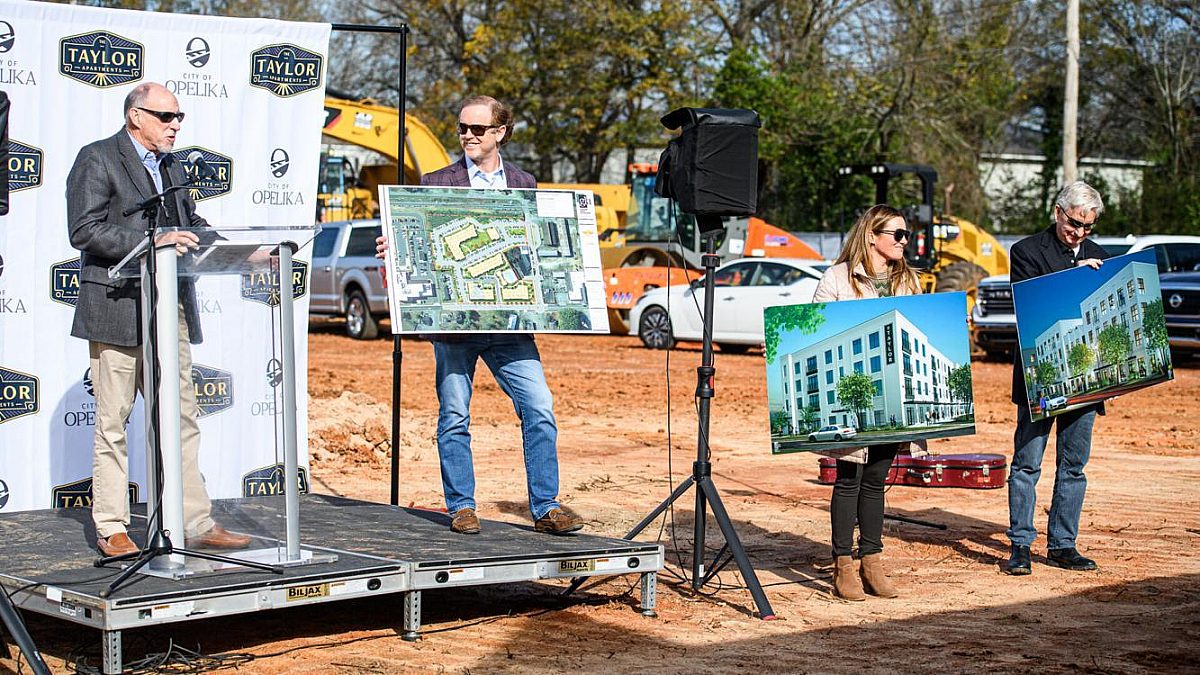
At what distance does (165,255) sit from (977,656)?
3.93 metres

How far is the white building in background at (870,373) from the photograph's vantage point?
24.7 feet

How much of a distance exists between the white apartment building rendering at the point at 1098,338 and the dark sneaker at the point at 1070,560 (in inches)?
43.5

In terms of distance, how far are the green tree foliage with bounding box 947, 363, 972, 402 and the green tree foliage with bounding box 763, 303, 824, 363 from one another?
0.77 m

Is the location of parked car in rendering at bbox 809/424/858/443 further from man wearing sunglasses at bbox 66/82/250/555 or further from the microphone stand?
the microphone stand

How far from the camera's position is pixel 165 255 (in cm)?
617

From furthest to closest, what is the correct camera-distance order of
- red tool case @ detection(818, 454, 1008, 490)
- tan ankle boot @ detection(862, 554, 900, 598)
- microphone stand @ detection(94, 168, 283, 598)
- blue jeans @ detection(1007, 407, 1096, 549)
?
1. red tool case @ detection(818, 454, 1008, 490)
2. blue jeans @ detection(1007, 407, 1096, 549)
3. tan ankle boot @ detection(862, 554, 900, 598)
4. microphone stand @ detection(94, 168, 283, 598)

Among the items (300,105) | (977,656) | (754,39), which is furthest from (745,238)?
(977,656)

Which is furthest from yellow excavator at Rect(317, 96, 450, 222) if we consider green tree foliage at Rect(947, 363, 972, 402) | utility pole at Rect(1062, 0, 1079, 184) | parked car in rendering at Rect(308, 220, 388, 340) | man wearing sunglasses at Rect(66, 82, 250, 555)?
utility pole at Rect(1062, 0, 1079, 184)

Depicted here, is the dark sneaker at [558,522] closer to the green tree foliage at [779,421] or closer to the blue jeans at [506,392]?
the blue jeans at [506,392]

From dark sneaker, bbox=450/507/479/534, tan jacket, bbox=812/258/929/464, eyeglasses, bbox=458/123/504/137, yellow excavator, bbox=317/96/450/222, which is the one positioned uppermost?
yellow excavator, bbox=317/96/450/222

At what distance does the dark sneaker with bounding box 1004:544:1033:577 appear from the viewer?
8.57 m

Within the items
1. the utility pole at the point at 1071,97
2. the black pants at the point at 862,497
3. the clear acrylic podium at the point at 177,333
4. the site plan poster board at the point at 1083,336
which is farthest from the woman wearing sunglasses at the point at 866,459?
the utility pole at the point at 1071,97

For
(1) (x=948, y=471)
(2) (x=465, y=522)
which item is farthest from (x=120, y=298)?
(1) (x=948, y=471)

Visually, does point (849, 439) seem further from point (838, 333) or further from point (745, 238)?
point (745, 238)
